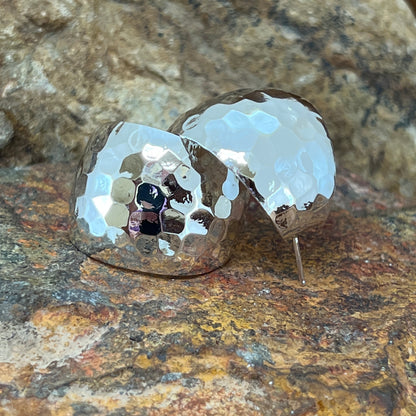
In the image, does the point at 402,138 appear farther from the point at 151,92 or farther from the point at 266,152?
the point at 151,92

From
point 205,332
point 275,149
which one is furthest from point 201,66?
point 205,332

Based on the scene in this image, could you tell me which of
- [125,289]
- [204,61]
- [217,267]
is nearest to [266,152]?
[217,267]

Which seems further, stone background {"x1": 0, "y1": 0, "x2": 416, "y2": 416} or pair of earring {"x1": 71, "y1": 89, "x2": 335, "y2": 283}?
pair of earring {"x1": 71, "y1": 89, "x2": 335, "y2": 283}

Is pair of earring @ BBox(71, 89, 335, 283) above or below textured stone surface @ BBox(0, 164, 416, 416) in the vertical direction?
above

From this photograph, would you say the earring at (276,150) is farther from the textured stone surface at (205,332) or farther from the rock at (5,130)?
the rock at (5,130)

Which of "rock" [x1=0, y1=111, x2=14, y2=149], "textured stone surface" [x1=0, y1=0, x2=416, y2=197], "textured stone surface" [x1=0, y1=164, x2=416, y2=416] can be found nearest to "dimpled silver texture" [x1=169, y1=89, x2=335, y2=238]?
"textured stone surface" [x1=0, y1=164, x2=416, y2=416]

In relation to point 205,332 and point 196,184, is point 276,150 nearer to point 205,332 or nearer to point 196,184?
point 196,184

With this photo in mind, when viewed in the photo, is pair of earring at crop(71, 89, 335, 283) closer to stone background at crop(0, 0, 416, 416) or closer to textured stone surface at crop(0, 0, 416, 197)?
stone background at crop(0, 0, 416, 416)
